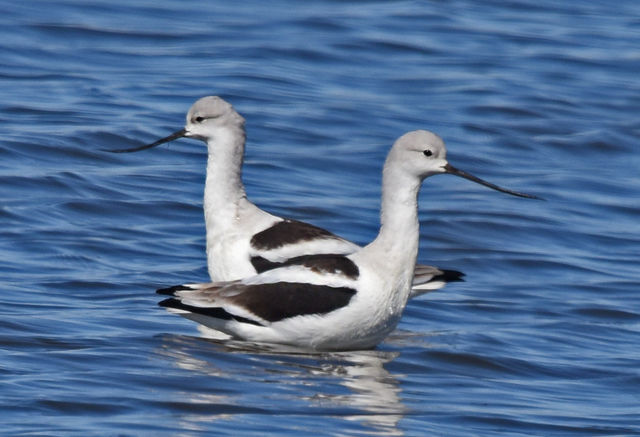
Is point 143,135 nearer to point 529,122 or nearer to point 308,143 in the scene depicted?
point 308,143

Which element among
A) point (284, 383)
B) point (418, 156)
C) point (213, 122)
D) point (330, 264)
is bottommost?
point (284, 383)

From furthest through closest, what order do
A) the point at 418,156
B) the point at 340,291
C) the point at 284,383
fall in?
the point at 418,156
the point at 340,291
the point at 284,383

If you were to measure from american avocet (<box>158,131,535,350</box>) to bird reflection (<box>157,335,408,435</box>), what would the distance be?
13 centimetres

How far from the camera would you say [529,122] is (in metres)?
16.0

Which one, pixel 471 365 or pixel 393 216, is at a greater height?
pixel 393 216

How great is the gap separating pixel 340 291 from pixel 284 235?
42.9 inches

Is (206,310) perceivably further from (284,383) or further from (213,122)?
(213,122)

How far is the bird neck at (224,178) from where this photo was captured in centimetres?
959

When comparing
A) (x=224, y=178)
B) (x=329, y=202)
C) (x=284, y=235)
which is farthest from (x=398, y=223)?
(x=329, y=202)

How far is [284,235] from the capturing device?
30.4 feet

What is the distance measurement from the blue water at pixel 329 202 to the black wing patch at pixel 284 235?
68cm

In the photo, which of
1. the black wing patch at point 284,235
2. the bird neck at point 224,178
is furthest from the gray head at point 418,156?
the bird neck at point 224,178

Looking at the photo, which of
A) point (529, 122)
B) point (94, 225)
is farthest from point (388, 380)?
point (529, 122)

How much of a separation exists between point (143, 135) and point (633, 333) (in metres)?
5.92
